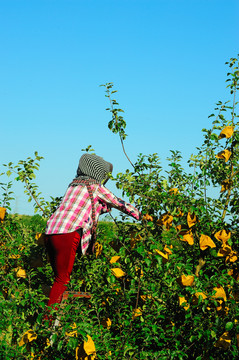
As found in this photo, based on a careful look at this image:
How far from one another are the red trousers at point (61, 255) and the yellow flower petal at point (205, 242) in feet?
3.20

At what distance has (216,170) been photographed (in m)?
3.73

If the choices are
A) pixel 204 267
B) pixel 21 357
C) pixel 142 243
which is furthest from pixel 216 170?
pixel 21 357

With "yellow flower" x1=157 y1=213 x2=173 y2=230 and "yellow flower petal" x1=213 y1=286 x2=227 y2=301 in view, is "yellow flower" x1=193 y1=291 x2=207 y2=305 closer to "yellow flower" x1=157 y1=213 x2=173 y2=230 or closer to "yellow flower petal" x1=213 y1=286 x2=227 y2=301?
"yellow flower petal" x1=213 y1=286 x2=227 y2=301

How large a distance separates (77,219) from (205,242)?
100 cm

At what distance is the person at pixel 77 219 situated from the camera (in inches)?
142

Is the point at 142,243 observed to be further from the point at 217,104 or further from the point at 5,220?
the point at 5,220

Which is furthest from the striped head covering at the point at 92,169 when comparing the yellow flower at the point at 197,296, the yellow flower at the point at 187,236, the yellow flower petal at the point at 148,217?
the yellow flower at the point at 197,296

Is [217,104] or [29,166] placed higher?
[217,104]

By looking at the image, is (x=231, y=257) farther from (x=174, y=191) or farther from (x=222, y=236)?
(x=174, y=191)

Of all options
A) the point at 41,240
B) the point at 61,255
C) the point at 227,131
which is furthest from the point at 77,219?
the point at 227,131

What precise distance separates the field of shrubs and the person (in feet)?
0.60

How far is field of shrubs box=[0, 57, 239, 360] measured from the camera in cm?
281

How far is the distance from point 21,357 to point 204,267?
4.77 ft

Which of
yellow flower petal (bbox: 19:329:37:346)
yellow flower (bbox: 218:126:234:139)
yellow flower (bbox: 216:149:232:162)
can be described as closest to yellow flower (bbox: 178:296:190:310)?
yellow flower petal (bbox: 19:329:37:346)
